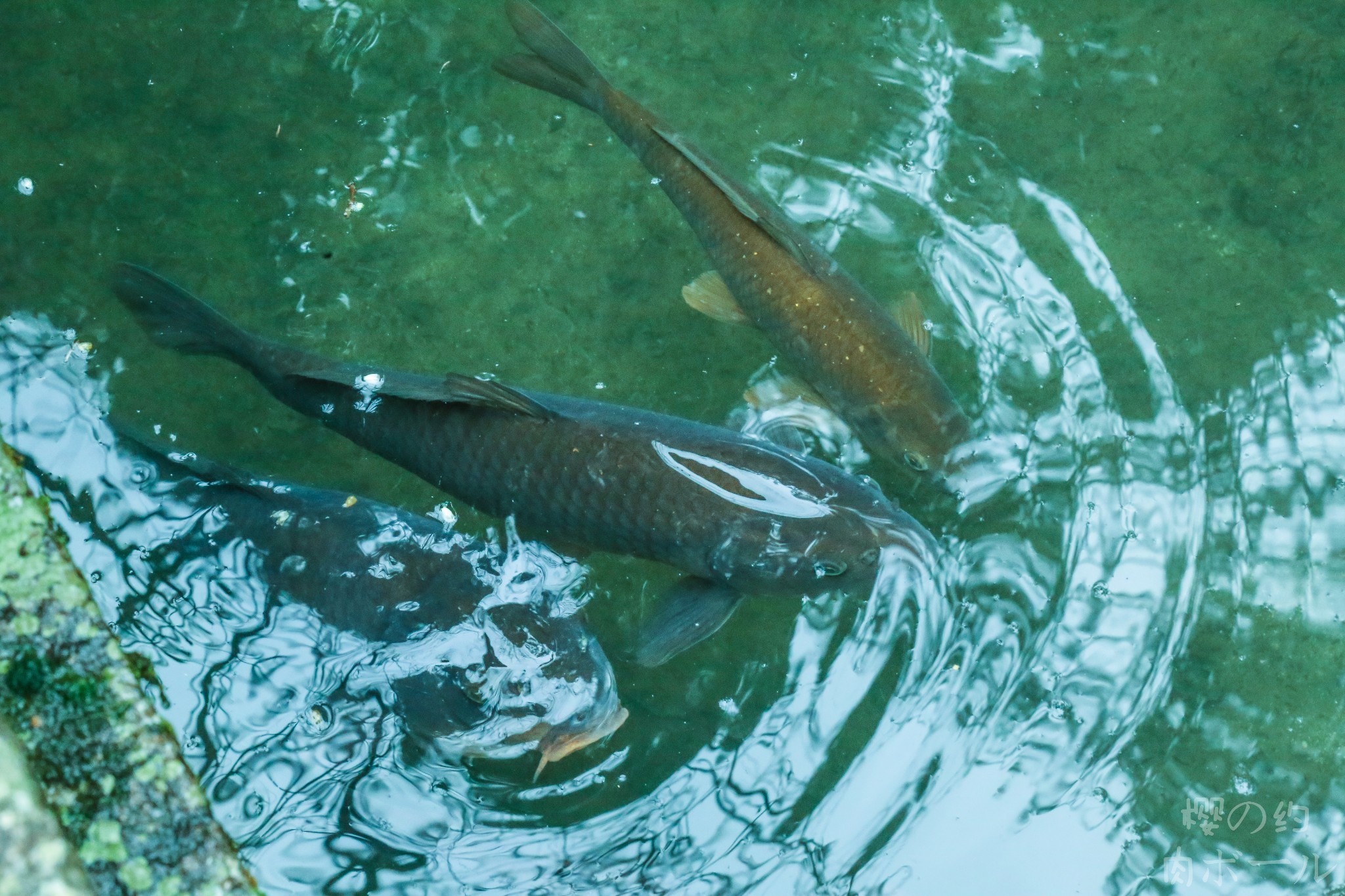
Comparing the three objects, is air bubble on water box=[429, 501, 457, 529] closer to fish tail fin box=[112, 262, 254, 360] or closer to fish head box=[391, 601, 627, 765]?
fish head box=[391, 601, 627, 765]

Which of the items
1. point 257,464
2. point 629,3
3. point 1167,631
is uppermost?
point 629,3

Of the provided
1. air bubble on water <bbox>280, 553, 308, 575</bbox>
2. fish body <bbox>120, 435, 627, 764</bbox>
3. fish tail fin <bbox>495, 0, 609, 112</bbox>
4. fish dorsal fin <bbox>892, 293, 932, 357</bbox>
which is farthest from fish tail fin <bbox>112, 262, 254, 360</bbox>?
fish dorsal fin <bbox>892, 293, 932, 357</bbox>

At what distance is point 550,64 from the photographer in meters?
4.35

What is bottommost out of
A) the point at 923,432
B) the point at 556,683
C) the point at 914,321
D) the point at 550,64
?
the point at 556,683

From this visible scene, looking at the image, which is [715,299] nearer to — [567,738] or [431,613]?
[431,613]

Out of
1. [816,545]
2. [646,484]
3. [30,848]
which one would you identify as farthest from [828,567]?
[30,848]

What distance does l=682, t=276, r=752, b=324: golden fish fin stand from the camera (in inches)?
163

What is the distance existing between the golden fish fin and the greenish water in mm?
196

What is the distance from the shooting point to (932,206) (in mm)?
4492

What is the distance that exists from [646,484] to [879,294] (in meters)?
1.57

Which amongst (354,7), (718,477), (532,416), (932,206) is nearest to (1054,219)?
(932,206)

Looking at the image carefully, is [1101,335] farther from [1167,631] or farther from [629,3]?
[629,3]

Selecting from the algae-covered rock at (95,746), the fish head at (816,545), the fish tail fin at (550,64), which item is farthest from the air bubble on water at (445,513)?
the fish tail fin at (550,64)

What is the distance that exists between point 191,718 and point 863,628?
224 cm
